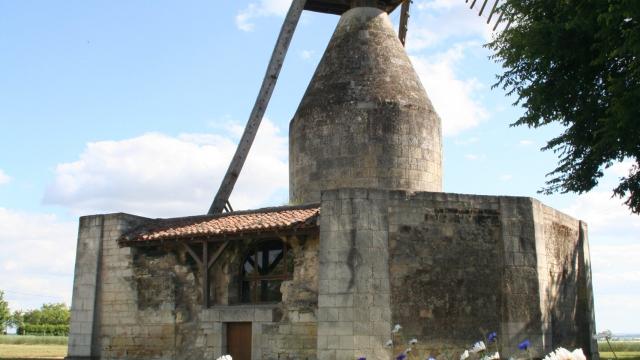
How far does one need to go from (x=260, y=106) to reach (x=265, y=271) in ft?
15.5

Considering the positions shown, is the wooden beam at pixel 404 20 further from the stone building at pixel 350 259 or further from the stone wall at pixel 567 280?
the stone wall at pixel 567 280

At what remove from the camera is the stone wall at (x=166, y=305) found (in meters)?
13.3

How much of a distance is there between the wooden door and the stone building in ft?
0.09

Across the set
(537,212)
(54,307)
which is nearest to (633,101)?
(537,212)

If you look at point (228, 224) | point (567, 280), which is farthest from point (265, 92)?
point (567, 280)

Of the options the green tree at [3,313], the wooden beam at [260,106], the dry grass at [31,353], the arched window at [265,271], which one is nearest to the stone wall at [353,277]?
the arched window at [265,271]

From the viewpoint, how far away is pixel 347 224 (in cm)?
1255

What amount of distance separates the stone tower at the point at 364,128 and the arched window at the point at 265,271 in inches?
73.4

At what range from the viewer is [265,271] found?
46.8 ft

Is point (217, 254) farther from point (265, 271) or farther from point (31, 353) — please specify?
point (31, 353)

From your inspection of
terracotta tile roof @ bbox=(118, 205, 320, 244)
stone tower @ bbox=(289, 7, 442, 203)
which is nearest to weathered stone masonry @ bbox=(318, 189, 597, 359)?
terracotta tile roof @ bbox=(118, 205, 320, 244)

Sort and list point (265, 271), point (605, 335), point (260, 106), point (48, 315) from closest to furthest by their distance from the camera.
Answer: point (605, 335), point (265, 271), point (260, 106), point (48, 315)

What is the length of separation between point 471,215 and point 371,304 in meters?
2.82

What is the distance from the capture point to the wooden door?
1377 centimetres
